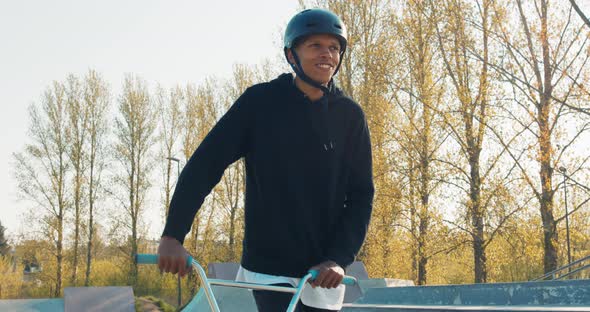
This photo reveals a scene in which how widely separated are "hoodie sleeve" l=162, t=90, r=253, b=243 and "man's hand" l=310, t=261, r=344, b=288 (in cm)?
49

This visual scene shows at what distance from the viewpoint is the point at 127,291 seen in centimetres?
1662

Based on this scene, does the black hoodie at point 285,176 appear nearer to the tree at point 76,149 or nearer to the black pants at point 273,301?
the black pants at point 273,301

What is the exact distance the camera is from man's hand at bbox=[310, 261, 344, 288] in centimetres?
247

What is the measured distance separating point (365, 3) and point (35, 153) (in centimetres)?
1998

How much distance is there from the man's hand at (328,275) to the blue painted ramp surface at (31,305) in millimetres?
12809

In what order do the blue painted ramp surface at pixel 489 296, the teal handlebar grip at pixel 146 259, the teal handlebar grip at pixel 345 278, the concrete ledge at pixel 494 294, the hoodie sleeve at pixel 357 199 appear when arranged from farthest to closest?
the concrete ledge at pixel 494 294
the blue painted ramp surface at pixel 489 296
the hoodie sleeve at pixel 357 199
the teal handlebar grip at pixel 345 278
the teal handlebar grip at pixel 146 259

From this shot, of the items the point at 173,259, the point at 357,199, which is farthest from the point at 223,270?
the point at 173,259

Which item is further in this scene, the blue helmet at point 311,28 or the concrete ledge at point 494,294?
the concrete ledge at point 494,294

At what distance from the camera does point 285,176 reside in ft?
8.58

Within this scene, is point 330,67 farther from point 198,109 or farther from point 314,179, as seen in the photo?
point 198,109

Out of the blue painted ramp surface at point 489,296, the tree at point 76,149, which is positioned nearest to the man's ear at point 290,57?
the blue painted ramp surface at point 489,296

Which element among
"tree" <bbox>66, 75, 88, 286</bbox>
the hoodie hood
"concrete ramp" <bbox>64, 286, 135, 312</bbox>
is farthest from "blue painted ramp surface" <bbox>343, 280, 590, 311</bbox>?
"tree" <bbox>66, 75, 88, 286</bbox>

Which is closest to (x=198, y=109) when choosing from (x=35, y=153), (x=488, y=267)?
(x=35, y=153)

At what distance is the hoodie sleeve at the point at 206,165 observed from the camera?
8.05 feet
